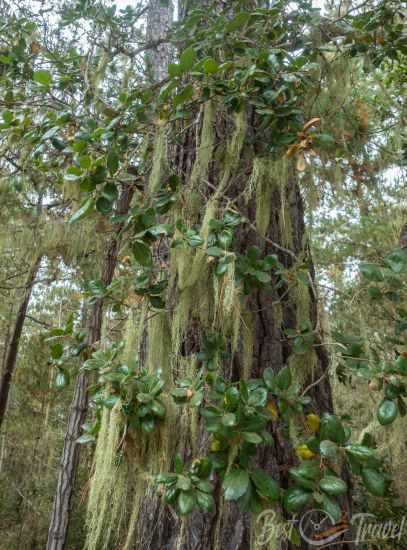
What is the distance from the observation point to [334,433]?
754mm

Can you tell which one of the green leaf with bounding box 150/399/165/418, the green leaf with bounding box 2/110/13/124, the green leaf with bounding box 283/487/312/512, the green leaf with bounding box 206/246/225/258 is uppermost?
the green leaf with bounding box 2/110/13/124

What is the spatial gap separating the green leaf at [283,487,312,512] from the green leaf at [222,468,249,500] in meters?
0.08

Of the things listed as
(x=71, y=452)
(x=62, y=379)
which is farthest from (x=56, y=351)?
(x=71, y=452)

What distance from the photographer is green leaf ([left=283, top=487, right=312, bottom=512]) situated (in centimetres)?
73

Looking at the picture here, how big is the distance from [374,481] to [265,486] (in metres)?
0.18

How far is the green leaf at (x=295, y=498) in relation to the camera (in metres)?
0.73

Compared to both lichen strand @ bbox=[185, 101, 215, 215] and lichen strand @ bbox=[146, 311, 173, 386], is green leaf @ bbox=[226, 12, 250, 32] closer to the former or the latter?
lichen strand @ bbox=[185, 101, 215, 215]

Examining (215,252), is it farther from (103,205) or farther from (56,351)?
(56,351)

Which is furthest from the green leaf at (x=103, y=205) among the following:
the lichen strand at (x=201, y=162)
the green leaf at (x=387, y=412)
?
the green leaf at (x=387, y=412)

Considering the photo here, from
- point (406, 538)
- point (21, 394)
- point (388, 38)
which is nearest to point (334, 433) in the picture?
point (388, 38)

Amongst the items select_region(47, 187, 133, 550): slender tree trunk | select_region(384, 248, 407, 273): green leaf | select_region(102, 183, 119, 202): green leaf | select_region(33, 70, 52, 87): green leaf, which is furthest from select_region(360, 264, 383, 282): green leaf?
select_region(47, 187, 133, 550): slender tree trunk

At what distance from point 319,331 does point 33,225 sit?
7.26ft

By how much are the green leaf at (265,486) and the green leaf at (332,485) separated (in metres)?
0.08

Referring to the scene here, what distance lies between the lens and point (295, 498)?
29.0 inches
